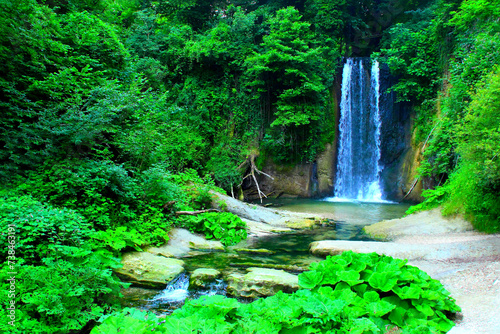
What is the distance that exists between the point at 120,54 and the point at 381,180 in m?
14.4

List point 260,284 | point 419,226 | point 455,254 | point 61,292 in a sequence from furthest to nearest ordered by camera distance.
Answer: point 419,226
point 455,254
point 260,284
point 61,292

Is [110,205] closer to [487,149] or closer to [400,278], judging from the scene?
[400,278]

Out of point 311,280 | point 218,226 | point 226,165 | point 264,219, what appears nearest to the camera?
point 311,280

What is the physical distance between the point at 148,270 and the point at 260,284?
1.95 meters

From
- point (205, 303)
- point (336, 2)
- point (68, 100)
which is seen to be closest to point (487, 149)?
Result: point (205, 303)

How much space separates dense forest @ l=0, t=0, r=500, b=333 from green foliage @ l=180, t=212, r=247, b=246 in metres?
0.05

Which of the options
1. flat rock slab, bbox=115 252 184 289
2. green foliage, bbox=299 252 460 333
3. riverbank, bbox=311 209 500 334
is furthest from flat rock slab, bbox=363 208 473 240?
flat rock slab, bbox=115 252 184 289

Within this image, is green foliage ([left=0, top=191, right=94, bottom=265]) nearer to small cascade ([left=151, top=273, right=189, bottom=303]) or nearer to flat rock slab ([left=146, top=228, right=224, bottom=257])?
small cascade ([left=151, top=273, right=189, bottom=303])

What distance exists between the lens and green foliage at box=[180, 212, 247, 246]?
7973mm

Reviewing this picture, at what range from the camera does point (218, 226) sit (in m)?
8.17

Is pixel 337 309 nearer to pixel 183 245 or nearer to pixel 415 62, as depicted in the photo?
pixel 183 245

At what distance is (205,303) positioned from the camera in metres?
2.93

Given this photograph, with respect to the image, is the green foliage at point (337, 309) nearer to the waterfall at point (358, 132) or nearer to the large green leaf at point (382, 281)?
the large green leaf at point (382, 281)

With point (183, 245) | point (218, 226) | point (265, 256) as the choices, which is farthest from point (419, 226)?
point (183, 245)
